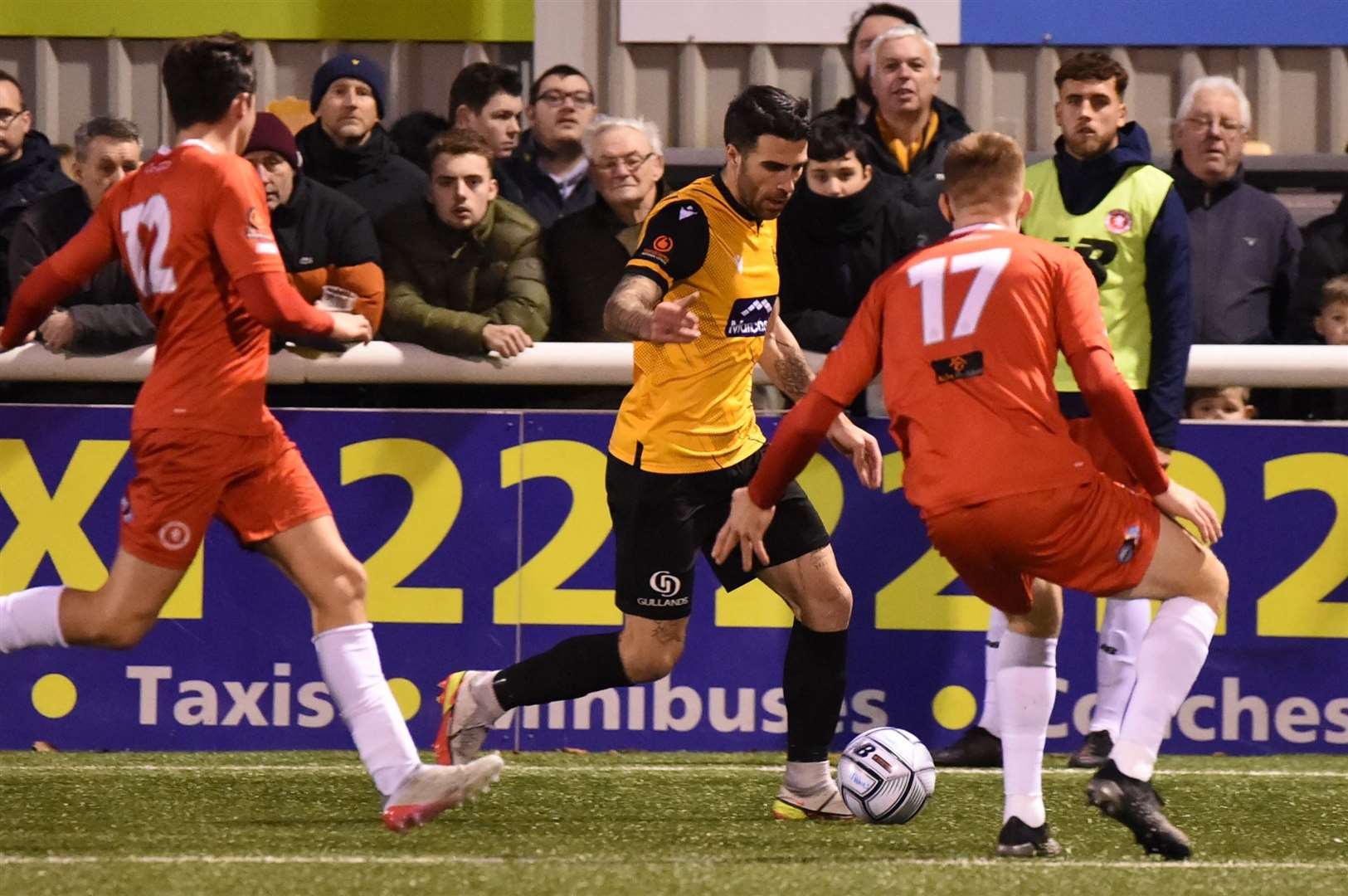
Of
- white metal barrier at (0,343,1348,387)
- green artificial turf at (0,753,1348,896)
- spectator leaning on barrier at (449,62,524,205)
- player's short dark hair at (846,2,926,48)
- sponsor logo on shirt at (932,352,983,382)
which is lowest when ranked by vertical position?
green artificial turf at (0,753,1348,896)

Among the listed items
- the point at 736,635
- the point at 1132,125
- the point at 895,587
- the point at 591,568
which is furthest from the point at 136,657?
the point at 1132,125

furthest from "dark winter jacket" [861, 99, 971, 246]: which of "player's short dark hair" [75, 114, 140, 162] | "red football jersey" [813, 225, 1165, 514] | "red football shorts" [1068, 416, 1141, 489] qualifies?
"player's short dark hair" [75, 114, 140, 162]

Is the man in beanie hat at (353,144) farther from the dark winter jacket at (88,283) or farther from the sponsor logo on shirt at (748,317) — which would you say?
the sponsor logo on shirt at (748,317)

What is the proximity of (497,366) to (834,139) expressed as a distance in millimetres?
1379

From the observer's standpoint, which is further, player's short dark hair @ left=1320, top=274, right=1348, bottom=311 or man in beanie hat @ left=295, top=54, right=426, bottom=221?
man in beanie hat @ left=295, top=54, right=426, bottom=221

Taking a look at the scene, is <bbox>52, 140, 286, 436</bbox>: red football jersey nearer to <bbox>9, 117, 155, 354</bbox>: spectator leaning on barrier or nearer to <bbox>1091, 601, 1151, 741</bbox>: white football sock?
<bbox>9, 117, 155, 354</bbox>: spectator leaning on barrier

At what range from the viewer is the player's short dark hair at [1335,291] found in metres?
7.60

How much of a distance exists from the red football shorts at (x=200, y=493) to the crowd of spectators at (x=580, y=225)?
5.69 feet

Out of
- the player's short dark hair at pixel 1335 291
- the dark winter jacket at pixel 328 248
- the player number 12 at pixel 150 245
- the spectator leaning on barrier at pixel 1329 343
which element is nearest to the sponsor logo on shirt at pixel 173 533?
the player number 12 at pixel 150 245

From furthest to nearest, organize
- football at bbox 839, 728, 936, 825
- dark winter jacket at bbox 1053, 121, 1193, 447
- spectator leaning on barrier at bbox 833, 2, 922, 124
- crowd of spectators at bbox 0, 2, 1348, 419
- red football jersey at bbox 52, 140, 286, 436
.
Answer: spectator leaning on barrier at bbox 833, 2, 922, 124 < crowd of spectators at bbox 0, 2, 1348, 419 < dark winter jacket at bbox 1053, 121, 1193, 447 < football at bbox 839, 728, 936, 825 < red football jersey at bbox 52, 140, 286, 436

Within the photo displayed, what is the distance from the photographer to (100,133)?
7570 mm

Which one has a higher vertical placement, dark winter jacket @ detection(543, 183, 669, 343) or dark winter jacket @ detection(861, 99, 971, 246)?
dark winter jacket @ detection(861, 99, 971, 246)

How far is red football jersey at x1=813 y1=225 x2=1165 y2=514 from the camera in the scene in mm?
5094

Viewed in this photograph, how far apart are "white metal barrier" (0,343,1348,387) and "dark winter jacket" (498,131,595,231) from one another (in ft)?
3.36
